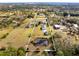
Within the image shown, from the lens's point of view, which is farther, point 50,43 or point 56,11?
point 56,11

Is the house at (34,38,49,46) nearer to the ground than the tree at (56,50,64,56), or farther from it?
farther from it

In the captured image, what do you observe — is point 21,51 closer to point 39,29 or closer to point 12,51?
point 12,51

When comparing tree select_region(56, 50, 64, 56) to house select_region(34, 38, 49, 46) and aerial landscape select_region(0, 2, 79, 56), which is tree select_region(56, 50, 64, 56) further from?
house select_region(34, 38, 49, 46)

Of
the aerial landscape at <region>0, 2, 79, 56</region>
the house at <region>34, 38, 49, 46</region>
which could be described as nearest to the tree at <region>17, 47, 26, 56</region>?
the aerial landscape at <region>0, 2, 79, 56</region>

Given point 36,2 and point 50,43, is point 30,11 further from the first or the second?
point 50,43

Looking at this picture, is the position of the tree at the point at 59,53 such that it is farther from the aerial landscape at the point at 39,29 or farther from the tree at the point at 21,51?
the tree at the point at 21,51

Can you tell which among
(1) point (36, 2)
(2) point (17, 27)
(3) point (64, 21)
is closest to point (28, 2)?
(1) point (36, 2)

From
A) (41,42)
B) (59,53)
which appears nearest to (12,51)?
(41,42)

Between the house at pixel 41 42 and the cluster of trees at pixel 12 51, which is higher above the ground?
the house at pixel 41 42

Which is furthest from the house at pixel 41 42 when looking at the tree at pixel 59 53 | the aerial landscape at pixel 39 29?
the tree at pixel 59 53
